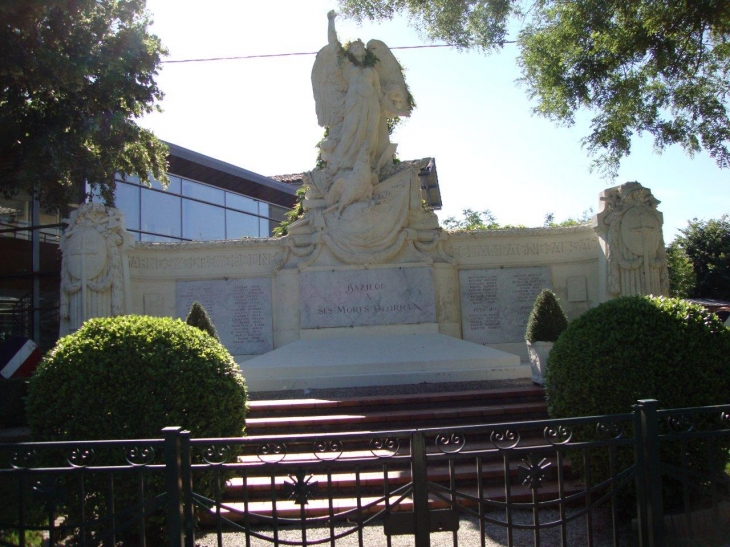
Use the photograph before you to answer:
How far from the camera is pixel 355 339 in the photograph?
11883 mm

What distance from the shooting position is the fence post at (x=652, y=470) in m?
4.43

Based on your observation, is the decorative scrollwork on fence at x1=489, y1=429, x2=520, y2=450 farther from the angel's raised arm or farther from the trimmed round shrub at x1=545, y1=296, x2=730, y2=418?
the angel's raised arm

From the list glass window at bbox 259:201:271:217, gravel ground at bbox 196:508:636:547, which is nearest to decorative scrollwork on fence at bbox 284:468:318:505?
gravel ground at bbox 196:508:636:547

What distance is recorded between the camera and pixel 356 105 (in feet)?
42.3

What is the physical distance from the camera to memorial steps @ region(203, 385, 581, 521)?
6.42 m

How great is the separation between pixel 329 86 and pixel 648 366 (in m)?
9.46

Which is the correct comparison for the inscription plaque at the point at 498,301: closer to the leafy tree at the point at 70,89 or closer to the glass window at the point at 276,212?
the leafy tree at the point at 70,89

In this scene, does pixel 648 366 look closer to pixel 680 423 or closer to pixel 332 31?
pixel 680 423

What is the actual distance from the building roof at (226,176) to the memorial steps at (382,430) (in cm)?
1724

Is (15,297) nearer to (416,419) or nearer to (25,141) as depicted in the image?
(25,141)

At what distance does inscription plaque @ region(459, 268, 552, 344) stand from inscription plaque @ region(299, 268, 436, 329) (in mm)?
915

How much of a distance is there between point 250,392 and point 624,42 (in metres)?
8.21

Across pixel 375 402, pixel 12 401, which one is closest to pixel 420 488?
pixel 375 402

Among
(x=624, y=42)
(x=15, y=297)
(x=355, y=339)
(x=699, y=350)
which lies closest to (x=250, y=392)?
(x=355, y=339)
